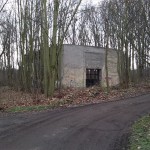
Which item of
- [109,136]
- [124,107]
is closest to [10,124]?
[109,136]

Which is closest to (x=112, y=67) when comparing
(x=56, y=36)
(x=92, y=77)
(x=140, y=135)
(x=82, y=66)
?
(x=92, y=77)

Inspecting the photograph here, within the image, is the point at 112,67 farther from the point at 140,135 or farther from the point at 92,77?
the point at 140,135

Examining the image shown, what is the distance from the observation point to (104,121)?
12312 mm

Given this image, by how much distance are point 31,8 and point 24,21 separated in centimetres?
153

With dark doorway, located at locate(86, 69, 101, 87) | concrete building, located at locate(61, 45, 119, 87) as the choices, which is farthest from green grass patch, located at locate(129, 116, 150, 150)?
dark doorway, located at locate(86, 69, 101, 87)

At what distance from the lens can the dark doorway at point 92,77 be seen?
3862cm

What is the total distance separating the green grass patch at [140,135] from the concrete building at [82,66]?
78.8 ft

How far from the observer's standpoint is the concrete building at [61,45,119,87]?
36.7 m

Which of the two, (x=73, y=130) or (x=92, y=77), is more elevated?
(x=92, y=77)

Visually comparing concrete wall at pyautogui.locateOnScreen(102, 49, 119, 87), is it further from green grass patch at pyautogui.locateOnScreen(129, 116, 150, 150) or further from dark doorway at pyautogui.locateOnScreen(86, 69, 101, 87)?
green grass patch at pyautogui.locateOnScreen(129, 116, 150, 150)

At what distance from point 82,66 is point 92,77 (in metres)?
2.28

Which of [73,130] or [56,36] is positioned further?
[56,36]

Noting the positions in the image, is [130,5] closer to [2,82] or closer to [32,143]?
[32,143]

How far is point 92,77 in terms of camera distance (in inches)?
1538
